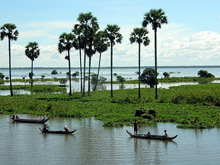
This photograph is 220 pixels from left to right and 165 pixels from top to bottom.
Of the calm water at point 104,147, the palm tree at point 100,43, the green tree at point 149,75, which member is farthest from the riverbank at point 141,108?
the green tree at point 149,75

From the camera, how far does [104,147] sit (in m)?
25.2

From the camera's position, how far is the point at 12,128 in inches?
1323

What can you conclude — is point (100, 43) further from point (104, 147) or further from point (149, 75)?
point (104, 147)

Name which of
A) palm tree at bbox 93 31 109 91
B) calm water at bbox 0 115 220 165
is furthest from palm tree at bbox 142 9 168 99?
calm water at bbox 0 115 220 165

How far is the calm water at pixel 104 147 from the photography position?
71.7 feet

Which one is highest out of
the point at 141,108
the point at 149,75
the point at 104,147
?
the point at 149,75

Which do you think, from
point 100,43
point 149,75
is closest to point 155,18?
point 100,43

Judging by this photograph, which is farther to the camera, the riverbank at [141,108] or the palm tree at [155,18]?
the palm tree at [155,18]

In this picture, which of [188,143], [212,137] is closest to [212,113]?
[212,137]

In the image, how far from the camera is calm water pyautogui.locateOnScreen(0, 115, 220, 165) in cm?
2186

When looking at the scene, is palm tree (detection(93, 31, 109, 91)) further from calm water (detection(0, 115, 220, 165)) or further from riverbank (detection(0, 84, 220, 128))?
calm water (detection(0, 115, 220, 165))

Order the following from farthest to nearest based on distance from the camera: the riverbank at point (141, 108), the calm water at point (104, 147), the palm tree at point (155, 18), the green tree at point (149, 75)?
the green tree at point (149, 75) < the palm tree at point (155, 18) < the riverbank at point (141, 108) < the calm water at point (104, 147)

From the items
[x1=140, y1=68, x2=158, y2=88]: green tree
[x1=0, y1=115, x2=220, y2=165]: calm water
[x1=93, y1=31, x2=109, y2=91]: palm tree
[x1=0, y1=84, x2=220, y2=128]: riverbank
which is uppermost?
[x1=93, y1=31, x2=109, y2=91]: palm tree

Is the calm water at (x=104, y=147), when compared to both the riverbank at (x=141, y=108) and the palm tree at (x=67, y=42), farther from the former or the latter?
the palm tree at (x=67, y=42)
